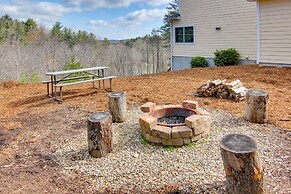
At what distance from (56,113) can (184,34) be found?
1088cm

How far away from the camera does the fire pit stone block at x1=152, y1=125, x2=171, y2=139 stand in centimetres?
356

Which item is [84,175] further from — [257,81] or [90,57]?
[90,57]

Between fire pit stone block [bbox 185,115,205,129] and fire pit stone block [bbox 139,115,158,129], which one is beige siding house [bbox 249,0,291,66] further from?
fire pit stone block [bbox 139,115,158,129]

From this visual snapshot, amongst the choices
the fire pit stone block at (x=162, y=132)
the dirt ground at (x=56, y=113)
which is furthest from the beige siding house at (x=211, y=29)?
the fire pit stone block at (x=162, y=132)

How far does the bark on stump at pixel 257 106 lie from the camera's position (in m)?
4.23

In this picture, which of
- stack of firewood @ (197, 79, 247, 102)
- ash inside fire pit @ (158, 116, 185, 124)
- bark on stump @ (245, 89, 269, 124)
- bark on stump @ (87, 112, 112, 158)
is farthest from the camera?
stack of firewood @ (197, 79, 247, 102)

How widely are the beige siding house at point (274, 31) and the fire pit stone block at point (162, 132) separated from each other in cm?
737

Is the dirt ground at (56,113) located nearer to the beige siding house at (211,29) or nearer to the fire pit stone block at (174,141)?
the fire pit stone block at (174,141)

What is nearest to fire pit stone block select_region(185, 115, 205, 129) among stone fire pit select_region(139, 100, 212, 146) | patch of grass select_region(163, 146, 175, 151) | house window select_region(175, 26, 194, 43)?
stone fire pit select_region(139, 100, 212, 146)

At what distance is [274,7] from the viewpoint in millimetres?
9156

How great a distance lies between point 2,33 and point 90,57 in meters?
7.27

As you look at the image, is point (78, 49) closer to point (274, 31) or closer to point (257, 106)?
point (274, 31)

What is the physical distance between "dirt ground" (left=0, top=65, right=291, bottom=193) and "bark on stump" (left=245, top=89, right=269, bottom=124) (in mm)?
230

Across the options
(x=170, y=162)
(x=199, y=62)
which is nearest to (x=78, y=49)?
(x=199, y=62)
